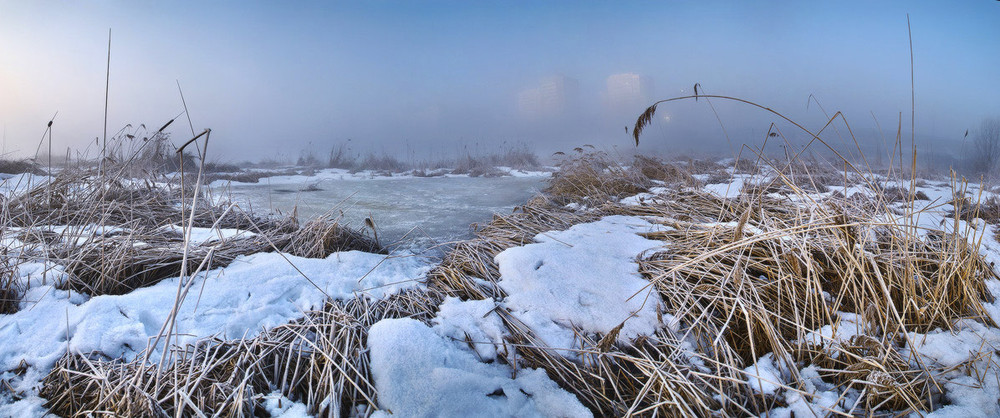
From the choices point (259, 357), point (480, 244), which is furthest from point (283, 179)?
point (259, 357)

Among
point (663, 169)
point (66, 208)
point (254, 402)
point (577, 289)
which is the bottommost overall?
point (254, 402)

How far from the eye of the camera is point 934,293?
1292 mm

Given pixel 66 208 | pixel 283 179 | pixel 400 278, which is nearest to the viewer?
pixel 400 278

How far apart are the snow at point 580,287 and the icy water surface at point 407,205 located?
3.27 feet

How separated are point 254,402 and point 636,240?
5.80 ft

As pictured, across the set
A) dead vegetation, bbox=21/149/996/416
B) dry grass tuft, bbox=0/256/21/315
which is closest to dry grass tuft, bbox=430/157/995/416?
dead vegetation, bbox=21/149/996/416

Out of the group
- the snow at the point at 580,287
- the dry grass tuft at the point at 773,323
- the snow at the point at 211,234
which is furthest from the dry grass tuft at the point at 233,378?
the snow at the point at 211,234

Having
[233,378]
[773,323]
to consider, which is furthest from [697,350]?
[233,378]

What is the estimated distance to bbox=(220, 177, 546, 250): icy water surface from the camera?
9.71 feet

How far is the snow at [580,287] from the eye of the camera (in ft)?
4.44

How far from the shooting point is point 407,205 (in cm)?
432

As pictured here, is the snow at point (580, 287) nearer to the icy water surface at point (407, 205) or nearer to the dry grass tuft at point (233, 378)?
the dry grass tuft at point (233, 378)

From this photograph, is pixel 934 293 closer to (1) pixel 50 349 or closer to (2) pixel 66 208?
(1) pixel 50 349

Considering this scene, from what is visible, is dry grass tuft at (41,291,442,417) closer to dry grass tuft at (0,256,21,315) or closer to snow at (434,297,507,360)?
snow at (434,297,507,360)
